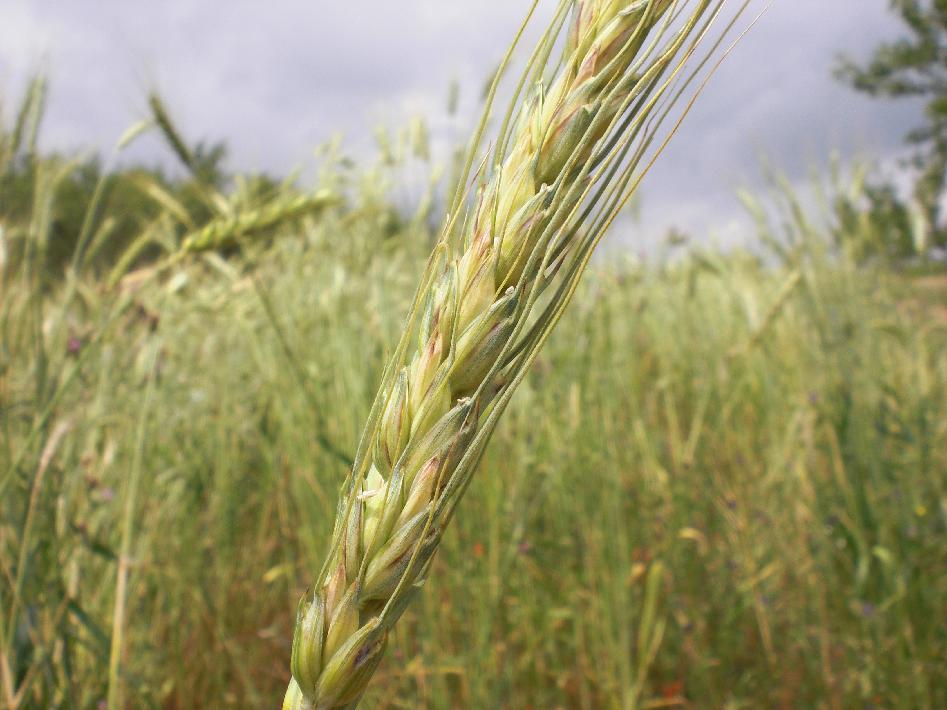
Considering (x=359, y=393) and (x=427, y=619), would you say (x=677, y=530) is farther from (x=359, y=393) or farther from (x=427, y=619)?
(x=359, y=393)

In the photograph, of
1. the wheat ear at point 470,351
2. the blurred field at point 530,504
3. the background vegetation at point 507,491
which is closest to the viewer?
the wheat ear at point 470,351

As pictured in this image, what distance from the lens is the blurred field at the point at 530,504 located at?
1460 millimetres

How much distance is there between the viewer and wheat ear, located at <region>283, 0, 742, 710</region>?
1.52ft

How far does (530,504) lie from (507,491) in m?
0.06

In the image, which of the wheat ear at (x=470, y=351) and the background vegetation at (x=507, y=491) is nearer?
the wheat ear at (x=470, y=351)

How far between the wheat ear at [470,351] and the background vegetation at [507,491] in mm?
757

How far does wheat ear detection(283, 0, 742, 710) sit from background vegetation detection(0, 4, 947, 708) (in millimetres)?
757

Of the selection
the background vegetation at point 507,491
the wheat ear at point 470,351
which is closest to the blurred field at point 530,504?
the background vegetation at point 507,491

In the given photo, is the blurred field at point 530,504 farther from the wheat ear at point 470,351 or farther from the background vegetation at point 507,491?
the wheat ear at point 470,351

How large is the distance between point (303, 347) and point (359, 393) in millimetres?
434

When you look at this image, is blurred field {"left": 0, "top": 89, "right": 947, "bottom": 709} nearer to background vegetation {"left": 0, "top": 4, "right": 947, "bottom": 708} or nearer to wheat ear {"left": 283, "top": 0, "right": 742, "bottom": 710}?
background vegetation {"left": 0, "top": 4, "right": 947, "bottom": 708}

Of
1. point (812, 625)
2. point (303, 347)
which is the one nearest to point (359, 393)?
point (303, 347)

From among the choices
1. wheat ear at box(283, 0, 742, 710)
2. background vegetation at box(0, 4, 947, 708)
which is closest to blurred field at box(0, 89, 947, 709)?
background vegetation at box(0, 4, 947, 708)

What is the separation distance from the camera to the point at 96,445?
64.2 inches
